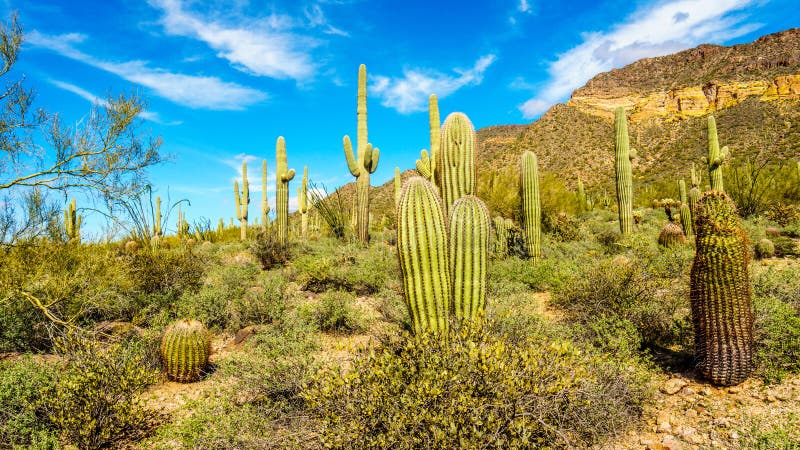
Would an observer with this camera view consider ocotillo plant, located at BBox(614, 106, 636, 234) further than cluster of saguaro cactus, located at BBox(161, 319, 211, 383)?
Yes

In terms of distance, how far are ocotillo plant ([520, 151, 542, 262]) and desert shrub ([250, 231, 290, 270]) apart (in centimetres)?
594

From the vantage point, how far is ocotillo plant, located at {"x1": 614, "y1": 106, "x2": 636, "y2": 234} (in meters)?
11.8

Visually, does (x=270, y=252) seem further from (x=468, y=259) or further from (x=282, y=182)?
(x=468, y=259)

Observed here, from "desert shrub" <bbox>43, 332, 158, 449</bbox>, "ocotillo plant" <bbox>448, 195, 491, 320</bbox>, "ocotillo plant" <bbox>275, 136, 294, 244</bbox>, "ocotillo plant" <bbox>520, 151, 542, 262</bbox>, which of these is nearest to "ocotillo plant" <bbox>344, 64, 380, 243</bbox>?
"ocotillo plant" <bbox>275, 136, 294, 244</bbox>

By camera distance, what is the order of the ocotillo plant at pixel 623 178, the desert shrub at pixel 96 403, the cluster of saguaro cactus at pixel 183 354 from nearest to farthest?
the desert shrub at pixel 96 403
the cluster of saguaro cactus at pixel 183 354
the ocotillo plant at pixel 623 178

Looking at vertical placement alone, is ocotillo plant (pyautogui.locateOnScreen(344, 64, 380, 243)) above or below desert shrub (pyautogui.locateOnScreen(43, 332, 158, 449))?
above

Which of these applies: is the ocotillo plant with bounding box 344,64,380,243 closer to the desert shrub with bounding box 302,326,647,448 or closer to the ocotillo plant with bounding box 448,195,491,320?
the ocotillo plant with bounding box 448,195,491,320

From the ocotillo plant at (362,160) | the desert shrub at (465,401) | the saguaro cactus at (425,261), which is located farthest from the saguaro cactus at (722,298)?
the ocotillo plant at (362,160)

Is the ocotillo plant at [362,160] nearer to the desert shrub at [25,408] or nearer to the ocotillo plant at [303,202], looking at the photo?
the ocotillo plant at [303,202]

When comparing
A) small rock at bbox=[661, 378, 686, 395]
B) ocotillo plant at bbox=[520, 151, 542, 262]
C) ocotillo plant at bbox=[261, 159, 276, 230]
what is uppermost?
ocotillo plant at bbox=[261, 159, 276, 230]

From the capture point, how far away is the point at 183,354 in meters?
5.29

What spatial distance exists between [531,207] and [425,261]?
582cm

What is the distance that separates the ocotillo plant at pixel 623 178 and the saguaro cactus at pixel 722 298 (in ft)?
24.8

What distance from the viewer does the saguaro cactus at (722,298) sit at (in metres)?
4.21
